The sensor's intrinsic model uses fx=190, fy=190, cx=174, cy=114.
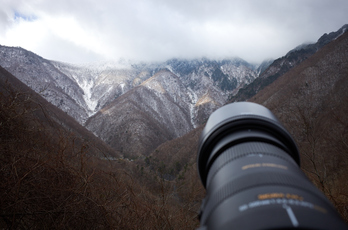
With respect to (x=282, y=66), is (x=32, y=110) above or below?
above

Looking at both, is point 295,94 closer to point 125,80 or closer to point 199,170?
point 199,170

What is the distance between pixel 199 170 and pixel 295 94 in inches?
2183

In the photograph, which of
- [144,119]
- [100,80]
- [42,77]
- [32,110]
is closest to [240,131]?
[32,110]

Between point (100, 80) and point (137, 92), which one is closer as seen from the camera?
point (137, 92)

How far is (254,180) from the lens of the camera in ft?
3.06

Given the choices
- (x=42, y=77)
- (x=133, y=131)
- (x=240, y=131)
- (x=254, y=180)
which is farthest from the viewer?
(x=42, y=77)

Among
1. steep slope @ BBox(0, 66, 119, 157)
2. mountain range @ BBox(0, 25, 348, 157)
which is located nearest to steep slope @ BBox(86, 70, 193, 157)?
mountain range @ BBox(0, 25, 348, 157)

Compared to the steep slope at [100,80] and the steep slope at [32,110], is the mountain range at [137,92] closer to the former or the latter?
the steep slope at [100,80]

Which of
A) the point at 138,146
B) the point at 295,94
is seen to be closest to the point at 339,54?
the point at 295,94

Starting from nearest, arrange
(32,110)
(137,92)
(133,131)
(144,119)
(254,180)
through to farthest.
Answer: (254,180), (32,110), (133,131), (144,119), (137,92)

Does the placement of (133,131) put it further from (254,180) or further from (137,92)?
(254,180)

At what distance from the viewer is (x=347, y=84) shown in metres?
37.7

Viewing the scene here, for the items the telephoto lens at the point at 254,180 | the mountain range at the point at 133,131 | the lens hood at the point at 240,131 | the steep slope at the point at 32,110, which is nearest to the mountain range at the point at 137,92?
the mountain range at the point at 133,131

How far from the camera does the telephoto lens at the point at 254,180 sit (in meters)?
0.69
